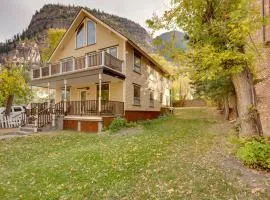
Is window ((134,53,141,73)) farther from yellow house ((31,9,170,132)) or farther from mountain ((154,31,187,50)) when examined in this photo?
mountain ((154,31,187,50))

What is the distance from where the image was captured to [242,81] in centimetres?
761

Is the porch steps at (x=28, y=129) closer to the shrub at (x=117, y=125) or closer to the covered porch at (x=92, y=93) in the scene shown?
the covered porch at (x=92, y=93)

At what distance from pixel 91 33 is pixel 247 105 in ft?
55.6

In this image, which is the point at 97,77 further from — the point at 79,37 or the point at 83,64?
the point at 79,37

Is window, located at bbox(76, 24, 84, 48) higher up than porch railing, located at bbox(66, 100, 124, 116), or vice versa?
window, located at bbox(76, 24, 84, 48)

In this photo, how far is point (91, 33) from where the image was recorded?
21219mm

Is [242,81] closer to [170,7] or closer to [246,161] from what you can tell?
[246,161]

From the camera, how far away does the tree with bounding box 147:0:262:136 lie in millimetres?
7070

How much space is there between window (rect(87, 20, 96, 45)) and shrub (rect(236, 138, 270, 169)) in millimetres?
17360

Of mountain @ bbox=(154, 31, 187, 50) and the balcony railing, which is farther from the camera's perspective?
the balcony railing

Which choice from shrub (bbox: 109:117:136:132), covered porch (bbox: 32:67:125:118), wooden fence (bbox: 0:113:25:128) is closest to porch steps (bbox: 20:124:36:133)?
covered porch (bbox: 32:67:125:118)

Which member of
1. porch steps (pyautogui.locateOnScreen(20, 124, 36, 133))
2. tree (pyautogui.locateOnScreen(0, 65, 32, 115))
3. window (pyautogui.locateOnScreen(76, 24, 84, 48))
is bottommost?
porch steps (pyautogui.locateOnScreen(20, 124, 36, 133))

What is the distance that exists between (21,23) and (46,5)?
44.8 feet

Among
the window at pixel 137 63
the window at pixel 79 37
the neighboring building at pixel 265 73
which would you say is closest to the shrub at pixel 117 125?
the window at pixel 137 63
